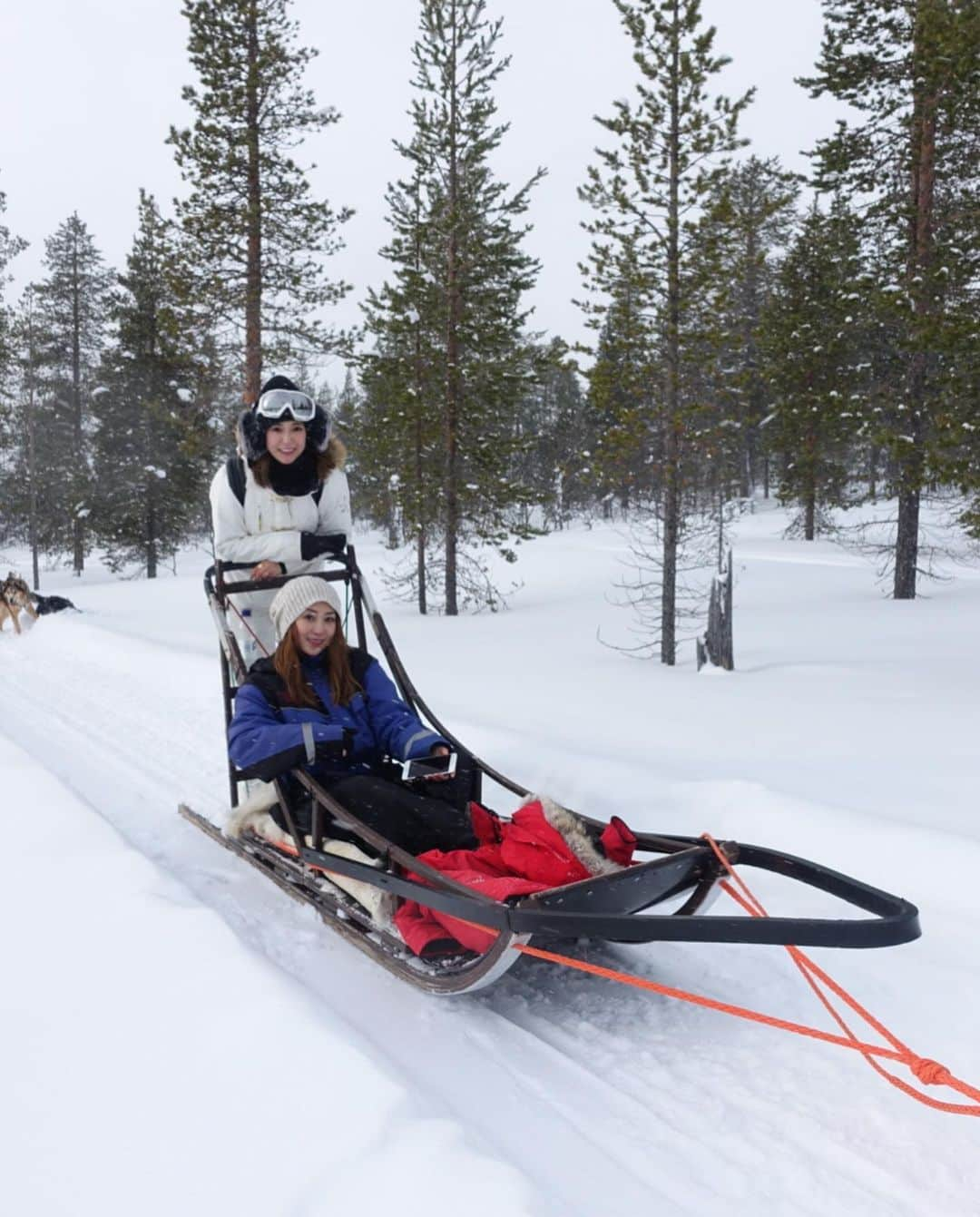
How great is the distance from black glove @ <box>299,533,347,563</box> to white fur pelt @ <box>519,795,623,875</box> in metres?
2.17

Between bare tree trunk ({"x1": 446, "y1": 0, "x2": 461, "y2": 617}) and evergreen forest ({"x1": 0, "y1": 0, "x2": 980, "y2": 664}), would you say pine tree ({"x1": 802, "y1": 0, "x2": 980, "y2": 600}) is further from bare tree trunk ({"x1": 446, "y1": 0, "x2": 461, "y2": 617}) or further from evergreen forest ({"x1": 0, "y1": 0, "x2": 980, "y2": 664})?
bare tree trunk ({"x1": 446, "y1": 0, "x2": 461, "y2": 617})

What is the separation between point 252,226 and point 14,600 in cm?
721

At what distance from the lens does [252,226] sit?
15.3m

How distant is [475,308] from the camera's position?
54.0 ft

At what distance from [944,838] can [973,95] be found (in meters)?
12.6

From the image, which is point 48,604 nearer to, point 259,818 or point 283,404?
point 283,404

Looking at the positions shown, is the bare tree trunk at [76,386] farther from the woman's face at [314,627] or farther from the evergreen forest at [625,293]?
the woman's face at [314,627]

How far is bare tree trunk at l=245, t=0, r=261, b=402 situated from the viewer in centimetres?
1527

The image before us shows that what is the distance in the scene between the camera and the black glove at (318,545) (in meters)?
4.78

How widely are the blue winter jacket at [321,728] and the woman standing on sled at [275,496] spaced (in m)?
0.71

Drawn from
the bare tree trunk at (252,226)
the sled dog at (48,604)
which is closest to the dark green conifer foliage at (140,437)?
the bare tree trunk at (252,226)

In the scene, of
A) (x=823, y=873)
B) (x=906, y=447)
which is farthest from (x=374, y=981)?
(x=906, y=447)

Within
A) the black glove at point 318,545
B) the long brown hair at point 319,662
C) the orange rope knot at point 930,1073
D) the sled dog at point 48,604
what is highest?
the black glove at point 318,545

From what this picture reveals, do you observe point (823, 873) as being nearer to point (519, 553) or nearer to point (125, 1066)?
point (125, 1066)
